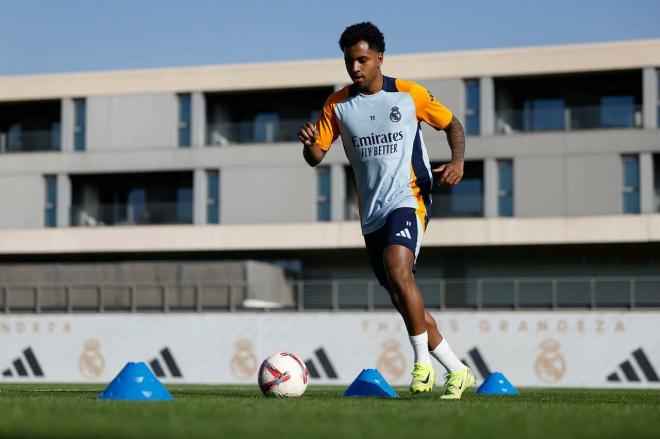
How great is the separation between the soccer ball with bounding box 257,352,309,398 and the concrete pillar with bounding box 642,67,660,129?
3250 centimetres

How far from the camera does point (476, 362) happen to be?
3294 cm

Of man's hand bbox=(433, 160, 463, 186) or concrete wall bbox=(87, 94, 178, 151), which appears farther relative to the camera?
concrete wall bbox=(87, 94, 178, 151)

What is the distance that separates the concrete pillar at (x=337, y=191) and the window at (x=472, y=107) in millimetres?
4897

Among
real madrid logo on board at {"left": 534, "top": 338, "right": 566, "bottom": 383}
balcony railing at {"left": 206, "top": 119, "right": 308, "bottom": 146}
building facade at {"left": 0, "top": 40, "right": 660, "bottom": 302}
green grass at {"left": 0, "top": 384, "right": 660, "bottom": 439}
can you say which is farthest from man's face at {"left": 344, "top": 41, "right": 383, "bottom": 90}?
balcony railing at {"left": 206, "top": 119, "right": 308, "bottom": 146}

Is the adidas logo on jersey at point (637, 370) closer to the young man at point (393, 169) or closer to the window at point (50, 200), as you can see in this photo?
the window at point (50, 200)

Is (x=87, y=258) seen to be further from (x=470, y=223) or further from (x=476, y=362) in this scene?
(x=476, y=362)

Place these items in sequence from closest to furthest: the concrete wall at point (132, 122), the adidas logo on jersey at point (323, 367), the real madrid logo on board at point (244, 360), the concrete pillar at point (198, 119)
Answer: the adidas logo on jersey at point (323, 367) < the real madrid logo on board at point (244, 360) < the concrete pillar at point (198, 119) < the concrete wall at point (132, 122)

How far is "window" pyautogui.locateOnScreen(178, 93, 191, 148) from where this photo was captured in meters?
44.0

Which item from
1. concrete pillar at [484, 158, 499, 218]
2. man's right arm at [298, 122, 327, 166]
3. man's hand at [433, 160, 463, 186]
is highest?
concrete pillar at [484, 158, 499, 218]

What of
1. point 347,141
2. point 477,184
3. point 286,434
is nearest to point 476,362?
point 477,184

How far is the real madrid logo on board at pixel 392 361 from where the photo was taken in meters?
32.7

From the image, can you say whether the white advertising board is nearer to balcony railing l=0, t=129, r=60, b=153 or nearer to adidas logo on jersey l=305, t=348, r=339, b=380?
adidas logo on jersey l=305, t=348, r=339, b=380

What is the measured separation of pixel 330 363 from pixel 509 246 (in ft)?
34.6

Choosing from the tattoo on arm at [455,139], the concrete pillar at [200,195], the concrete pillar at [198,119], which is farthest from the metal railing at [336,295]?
the tattoo on arm at [455,139]
